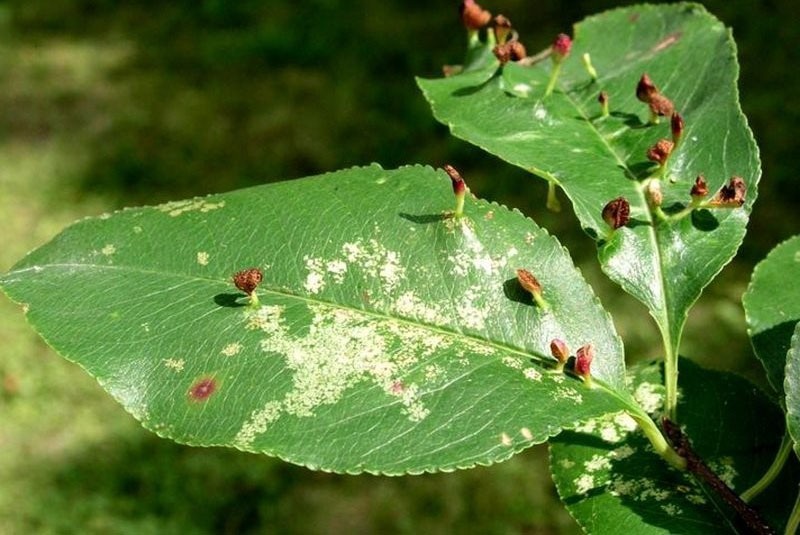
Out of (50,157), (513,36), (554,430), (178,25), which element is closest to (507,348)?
(554,430)

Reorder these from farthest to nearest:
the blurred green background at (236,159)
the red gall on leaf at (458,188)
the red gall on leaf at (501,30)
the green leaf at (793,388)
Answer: the blurred green background at (236,159) → the red gall on leaf at (501,30) → the red gall on leaf at (458,188) → the green leaf at (793,388)

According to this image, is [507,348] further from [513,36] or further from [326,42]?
[326,42]

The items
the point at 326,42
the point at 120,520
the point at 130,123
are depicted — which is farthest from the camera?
the point at 326,42

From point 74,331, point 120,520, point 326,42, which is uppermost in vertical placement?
point 74,331

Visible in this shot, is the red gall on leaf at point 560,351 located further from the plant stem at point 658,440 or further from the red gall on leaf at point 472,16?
the red gall on leaf at point 472,16

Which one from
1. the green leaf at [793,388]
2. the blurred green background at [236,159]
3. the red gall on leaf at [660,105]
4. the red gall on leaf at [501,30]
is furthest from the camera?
the blurred green background at [236,159]

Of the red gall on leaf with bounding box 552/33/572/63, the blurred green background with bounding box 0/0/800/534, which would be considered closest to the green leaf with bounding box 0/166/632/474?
the red gall on leaf with bounding box 552/33/572/63

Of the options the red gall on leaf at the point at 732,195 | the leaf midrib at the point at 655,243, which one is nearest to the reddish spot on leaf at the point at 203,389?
the leaf midrib at the point at 655,243
